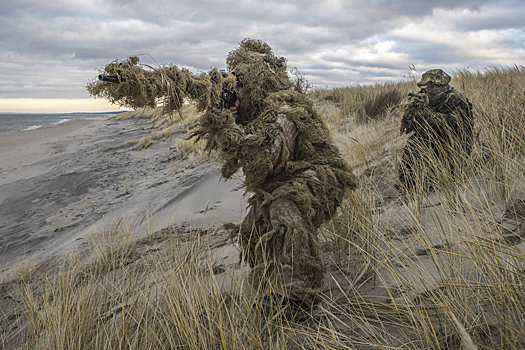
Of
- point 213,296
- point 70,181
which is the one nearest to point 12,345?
point 213,296

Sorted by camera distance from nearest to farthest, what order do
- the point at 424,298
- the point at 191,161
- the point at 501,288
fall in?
1. the point at 501,288
2. the point at 424,298
3. the point at 191,161

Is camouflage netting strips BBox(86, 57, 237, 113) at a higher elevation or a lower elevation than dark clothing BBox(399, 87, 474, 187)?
higher

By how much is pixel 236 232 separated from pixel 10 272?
11.2 feet

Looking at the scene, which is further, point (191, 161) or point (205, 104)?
point (191, 161)

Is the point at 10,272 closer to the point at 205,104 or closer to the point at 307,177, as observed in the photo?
the point at 205,104

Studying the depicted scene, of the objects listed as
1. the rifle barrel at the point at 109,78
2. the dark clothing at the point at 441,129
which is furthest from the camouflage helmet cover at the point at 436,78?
the rifle barrel at the point at 109,78

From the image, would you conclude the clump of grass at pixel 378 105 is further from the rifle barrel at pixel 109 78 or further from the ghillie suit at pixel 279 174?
the rifle barrel at pixel 109 78

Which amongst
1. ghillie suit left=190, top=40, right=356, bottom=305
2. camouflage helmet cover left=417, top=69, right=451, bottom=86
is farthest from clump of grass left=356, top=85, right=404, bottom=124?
ghillie suit left=190, top=40, right=356, bottom=305

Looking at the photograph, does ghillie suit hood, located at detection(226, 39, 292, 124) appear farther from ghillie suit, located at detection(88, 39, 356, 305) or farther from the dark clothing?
the dark clothing

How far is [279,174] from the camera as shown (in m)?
2.28

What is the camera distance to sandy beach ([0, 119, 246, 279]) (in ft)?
16.2

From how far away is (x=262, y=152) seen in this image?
2.04 m

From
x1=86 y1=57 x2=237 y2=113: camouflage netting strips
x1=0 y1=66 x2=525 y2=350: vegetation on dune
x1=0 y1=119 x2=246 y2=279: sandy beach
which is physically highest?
x1=86 y1=57 x2=237 y2=113: camouflage netting strips

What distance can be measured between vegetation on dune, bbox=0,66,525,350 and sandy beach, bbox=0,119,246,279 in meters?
1.02
